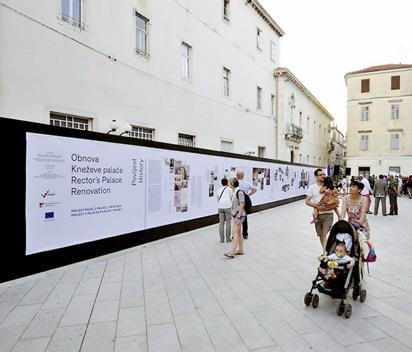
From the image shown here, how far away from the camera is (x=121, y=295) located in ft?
15.8

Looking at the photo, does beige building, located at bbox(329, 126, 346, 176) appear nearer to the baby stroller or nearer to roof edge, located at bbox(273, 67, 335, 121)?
roof edge, located at bbox(273, 67, 335, 121)

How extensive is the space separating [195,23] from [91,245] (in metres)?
13.0

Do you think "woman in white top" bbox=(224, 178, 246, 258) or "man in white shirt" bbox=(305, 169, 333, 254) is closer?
"man in white shirt" bbox=(305, 169, 333, 254)

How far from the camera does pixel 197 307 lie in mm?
4379

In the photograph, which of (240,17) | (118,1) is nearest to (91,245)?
(118,1)

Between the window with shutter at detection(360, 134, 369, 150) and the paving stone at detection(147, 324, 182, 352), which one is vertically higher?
the window with shutter at detection(360, 134, 369, 150)

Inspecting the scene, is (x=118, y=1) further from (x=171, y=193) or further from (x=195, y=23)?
(x=171, y=193)

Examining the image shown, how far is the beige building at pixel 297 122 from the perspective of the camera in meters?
25.2

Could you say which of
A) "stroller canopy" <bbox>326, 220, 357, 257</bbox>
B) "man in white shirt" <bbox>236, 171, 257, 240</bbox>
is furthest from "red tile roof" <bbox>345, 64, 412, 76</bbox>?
"stroller canopy" <bbox>326, 220, 357, 257</bbox>

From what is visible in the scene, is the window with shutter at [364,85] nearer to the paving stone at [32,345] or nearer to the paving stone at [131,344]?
the paving stone at [131,344]

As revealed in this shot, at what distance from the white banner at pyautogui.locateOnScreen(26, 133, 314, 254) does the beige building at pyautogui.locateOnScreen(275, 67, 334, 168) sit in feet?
54.1

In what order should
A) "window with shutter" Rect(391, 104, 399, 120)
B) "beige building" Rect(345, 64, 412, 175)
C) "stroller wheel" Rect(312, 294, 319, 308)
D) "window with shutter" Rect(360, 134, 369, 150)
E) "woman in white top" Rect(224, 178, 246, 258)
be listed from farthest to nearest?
"window with shutter" Rect(360, 134, 369, 150) < "window with shutter" Rect(391, 104, 399, 120) < "beige building" Rect(345, 64, 412, 175) < "woman in white top" Rect(224, 178, 246, 258) < "stroller wheel" Rect(312, 294, 319, 308)

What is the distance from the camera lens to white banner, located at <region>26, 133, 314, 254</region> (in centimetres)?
567

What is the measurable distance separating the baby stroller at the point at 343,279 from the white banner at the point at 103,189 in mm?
4822
